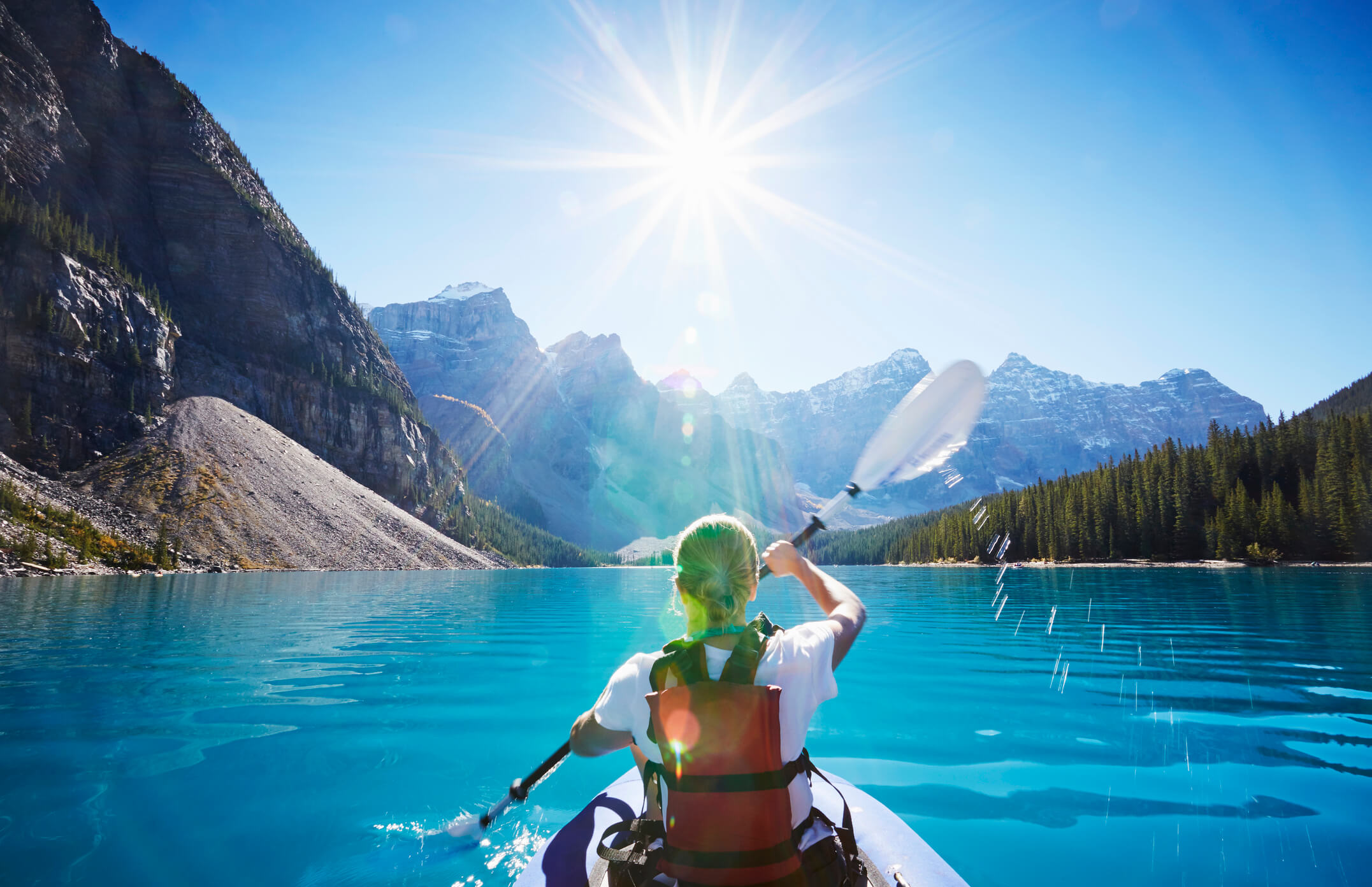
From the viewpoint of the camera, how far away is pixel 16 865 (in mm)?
4539

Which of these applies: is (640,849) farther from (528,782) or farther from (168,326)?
(168,326)

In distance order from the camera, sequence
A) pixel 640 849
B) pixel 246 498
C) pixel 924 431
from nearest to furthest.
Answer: pixel 640 849
pixel 924 431
pixel 246 498

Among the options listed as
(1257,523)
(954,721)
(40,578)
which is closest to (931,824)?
(954,721)

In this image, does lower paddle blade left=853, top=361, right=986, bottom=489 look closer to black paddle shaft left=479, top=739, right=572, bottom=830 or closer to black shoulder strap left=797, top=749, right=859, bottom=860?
black shoulder strap left=797, top=749, right=859, bottom=860

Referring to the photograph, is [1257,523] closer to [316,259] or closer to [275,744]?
[275,744]

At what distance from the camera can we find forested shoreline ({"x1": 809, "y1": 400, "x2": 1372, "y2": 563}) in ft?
187

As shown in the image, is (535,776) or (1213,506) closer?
(535,776)

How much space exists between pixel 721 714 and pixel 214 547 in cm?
6687

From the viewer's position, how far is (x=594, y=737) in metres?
2.84

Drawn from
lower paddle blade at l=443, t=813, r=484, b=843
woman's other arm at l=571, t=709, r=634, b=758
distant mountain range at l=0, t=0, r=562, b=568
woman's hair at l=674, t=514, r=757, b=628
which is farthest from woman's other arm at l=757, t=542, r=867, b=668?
distant mountain range at l=0, t=0, r=562, b=568

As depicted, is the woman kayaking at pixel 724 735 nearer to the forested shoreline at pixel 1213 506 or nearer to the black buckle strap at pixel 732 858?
the black buckle strap at pixel 732 858

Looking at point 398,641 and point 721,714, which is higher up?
point 721,714

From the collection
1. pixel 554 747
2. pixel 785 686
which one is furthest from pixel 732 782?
pixel 554 747

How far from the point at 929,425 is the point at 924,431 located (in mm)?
94
